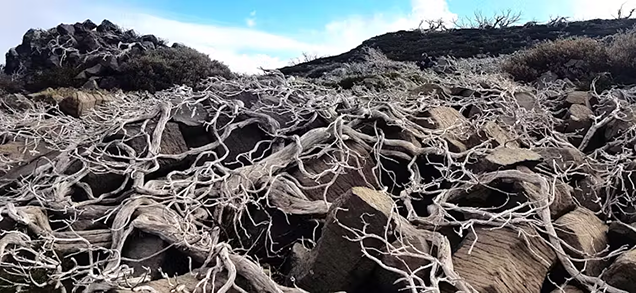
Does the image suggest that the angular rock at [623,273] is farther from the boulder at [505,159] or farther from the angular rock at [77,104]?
the angular rock at [77,104]

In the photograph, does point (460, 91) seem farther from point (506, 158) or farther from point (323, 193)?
point (323, 193)

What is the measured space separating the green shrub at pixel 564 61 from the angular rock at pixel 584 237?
7193 mm

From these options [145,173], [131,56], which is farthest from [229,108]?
[131,56]

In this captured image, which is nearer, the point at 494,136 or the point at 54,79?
the point at 494,136

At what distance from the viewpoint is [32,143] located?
22.1 feet

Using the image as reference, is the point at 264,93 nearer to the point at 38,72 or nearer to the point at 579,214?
the point at 579,214

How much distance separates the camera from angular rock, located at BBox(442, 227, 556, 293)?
349cm

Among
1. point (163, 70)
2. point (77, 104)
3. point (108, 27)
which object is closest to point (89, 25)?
point (108, 27)

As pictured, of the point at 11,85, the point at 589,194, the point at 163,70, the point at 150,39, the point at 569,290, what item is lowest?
the point at 569,290

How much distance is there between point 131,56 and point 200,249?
12.9 m

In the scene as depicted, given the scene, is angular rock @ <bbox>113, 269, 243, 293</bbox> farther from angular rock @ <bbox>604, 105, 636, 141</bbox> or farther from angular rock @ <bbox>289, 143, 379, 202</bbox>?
angular rock @ <bbox>604, 105, 636, 141</bbox>

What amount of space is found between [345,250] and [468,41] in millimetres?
20412

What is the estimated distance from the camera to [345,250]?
3666 mm

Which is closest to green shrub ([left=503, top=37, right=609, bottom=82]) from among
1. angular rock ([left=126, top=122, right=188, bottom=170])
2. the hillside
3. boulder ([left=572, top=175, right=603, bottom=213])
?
the hillside
